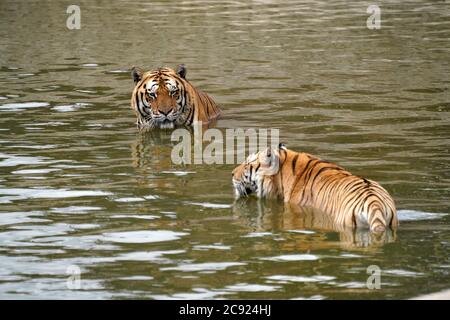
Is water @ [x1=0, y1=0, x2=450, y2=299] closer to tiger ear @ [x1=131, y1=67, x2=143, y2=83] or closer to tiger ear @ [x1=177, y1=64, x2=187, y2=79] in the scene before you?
tiger ear @ [x1=131, y1=67, x2=143, y2=83]

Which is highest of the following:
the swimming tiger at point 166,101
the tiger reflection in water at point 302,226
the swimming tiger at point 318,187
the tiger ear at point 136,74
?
the tiger ear at point 136,74

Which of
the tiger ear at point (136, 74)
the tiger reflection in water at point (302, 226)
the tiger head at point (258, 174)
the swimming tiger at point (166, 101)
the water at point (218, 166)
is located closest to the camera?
the water at point (218, 166)

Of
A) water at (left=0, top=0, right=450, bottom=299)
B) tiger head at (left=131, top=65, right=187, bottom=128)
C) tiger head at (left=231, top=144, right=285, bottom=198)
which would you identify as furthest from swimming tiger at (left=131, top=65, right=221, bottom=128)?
tiger head at (left=231, top=144, right=285, bottom=198)

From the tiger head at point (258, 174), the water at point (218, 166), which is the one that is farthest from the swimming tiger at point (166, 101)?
the tiger head at point (258, 174)

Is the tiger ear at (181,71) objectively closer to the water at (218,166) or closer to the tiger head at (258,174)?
the water at (218,166)

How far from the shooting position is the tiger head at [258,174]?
714 centimetres

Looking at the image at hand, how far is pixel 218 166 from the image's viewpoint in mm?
8547

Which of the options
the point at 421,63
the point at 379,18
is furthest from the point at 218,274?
the point at 379,18

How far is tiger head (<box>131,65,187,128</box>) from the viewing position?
10.2 metres

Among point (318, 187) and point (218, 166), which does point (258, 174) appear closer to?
point (318, 187)
